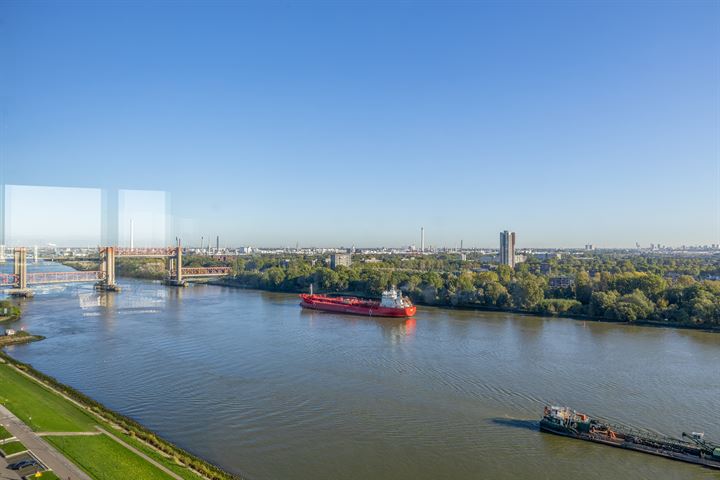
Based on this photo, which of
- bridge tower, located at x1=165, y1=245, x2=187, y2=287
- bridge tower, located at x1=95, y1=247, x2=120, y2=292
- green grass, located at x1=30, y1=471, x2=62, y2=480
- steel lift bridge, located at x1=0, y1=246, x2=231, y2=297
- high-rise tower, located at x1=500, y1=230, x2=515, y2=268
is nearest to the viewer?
green grass, located at x1=30, y1=471, x2=62, y2=480

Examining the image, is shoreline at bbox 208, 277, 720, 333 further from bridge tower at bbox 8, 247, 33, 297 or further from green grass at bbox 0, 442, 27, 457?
bridge tower at bbox 8, 247, 33, 297

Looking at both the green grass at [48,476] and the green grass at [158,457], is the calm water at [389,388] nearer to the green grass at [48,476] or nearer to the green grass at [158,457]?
the green grass at [158,457]

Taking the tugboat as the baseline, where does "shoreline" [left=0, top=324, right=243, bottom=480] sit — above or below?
above

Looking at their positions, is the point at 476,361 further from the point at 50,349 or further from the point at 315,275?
the point at 315,275

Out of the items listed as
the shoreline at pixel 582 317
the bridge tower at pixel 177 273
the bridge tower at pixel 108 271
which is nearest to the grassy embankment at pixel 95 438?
the shoreline at pixel 582 317

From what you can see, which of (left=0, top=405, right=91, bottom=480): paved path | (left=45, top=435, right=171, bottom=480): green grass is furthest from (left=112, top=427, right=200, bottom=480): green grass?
(left=0, top=405, right=91, bottom=480): paved path
